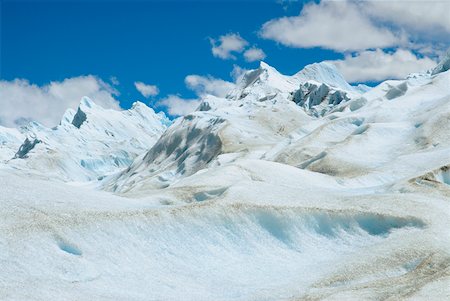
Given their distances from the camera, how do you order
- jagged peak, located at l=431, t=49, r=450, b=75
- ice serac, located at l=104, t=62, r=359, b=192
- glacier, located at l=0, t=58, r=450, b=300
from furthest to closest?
jagged peak, located at l=431, t=49, r=450, b=75 → ice serac, located at l=104, t=62, r=359, b=192 → glacier, located at l=0, t=58, r=450, b=300

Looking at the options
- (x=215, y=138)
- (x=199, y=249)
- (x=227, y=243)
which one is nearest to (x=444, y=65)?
(x=215, y=138)

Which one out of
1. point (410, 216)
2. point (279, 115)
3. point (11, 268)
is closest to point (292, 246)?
point (410, 216)

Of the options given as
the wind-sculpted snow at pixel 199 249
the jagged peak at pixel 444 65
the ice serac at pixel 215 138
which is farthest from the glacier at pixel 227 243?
the jagged peak at pixel 444 65

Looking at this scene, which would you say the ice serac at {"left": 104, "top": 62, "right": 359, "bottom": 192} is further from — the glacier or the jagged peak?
the glacier

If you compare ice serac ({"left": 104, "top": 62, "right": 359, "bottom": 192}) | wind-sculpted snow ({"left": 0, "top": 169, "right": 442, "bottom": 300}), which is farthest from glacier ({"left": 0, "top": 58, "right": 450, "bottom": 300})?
ice serac ({"left": 104, "top": 62, "right": 359, "bottom": 192})

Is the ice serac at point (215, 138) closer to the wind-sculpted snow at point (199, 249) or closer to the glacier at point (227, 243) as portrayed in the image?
the glacier at point (227, 243)

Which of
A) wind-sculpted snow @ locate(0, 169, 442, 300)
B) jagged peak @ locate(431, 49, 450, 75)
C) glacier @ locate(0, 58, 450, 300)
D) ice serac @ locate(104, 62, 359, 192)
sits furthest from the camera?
jagged peak @ locate(431, 49, 450, 75)

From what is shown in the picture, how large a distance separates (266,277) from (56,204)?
35.9 feet

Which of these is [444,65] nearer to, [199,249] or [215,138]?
[215,138]

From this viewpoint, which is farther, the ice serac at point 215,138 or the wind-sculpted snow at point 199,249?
the ice serac at point 215,138

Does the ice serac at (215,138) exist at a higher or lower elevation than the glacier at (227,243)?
higher

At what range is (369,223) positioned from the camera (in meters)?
29.6

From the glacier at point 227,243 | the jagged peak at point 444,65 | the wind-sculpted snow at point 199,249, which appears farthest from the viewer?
the jagged peak at point 444,65

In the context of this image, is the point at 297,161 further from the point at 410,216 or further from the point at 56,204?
the point at 56,204
